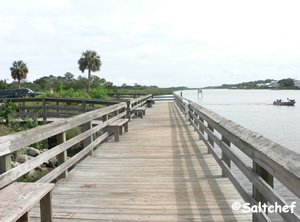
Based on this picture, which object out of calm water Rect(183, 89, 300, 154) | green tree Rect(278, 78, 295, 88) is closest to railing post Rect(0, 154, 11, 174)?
calm water Rect(183, 89, 300, 154)

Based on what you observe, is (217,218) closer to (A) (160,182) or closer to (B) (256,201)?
(B) (256,201)

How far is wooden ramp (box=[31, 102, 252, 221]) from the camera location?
11.0 ft

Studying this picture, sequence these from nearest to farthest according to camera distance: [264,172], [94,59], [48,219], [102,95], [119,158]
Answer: [264,172]
[48,219]
[119,158]
[102,95]
[94,59]

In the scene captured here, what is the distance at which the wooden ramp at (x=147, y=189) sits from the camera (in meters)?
3.34

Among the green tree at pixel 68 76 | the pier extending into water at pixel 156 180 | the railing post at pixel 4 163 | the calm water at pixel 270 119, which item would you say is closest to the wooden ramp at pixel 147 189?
the pier extending into water at pixel 156 180

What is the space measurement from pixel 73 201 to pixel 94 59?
5344cm

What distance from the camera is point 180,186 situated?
428 cm

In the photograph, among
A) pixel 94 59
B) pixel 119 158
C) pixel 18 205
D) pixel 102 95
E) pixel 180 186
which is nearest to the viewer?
pixel 18 205

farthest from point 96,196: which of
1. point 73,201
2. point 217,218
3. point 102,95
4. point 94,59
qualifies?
point 94,59

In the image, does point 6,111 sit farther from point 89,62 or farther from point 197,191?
point 89,62

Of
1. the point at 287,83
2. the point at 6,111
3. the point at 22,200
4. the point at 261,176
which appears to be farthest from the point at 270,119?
the point at 287,83

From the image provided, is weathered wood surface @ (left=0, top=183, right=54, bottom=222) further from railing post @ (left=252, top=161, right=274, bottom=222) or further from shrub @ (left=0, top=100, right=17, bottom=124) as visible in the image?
shrub @ (left=0, top=100, right=17, bottom=124)

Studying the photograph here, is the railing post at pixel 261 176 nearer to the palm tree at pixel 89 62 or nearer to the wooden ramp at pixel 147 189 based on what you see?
the wooden ramp at pixel 147 189

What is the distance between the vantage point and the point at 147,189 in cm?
417
